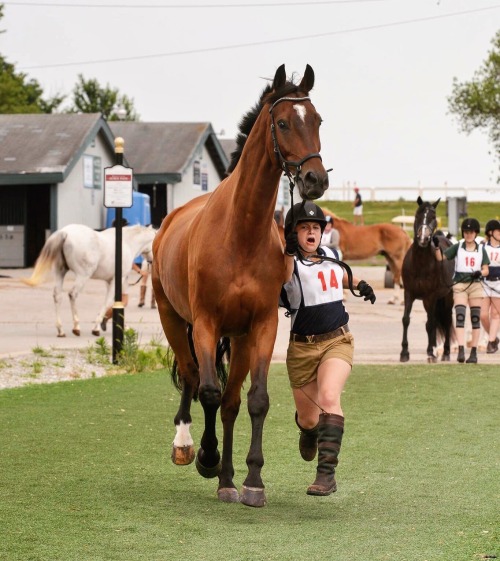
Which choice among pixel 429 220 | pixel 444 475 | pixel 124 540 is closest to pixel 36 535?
pixel 124 540

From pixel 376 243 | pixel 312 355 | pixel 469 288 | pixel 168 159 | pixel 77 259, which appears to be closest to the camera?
pixel 312 355

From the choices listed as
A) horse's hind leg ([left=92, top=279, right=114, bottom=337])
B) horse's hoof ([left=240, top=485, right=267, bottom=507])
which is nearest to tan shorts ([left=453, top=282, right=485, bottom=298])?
horse's hind leg ([left=92, top=279, right=114, bottom=337])

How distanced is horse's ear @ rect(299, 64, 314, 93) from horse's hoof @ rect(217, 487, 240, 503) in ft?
8.11

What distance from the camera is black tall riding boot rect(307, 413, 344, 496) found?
7332 mm

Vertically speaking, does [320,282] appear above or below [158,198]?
below

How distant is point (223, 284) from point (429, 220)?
1035 centimetres

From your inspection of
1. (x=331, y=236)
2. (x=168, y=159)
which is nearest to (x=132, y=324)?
(x=331, y=236)

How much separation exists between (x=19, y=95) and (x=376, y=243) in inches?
1730

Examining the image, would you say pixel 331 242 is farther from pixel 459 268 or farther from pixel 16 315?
pixel 459 268

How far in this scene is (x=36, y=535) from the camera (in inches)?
256

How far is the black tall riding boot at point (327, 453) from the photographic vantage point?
289 inches

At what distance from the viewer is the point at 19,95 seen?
72.1 m

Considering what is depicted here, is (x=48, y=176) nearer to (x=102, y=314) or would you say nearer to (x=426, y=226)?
(x=102, y=314)

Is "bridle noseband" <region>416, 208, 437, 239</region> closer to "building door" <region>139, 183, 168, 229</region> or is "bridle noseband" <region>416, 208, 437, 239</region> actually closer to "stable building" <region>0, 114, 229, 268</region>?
"stable building" <region>0, 114, 229, 268</region>
